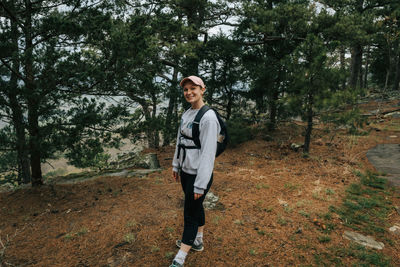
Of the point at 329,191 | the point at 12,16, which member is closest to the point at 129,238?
the point at 329,191

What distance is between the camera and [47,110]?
4301mm

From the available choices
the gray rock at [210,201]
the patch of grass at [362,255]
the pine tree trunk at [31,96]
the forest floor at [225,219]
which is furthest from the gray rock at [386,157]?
the pine tree trunk at [31,96]

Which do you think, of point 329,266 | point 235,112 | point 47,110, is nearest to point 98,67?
point 47,110

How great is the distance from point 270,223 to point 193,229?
5.51 ft

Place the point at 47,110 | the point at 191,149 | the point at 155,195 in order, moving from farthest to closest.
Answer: the point at 155,195 → the point at 47,110 → the point at 191,149

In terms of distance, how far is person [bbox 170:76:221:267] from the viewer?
87.9 inches

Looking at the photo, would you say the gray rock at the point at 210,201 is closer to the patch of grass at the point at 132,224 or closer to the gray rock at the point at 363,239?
the patch of grass at the point at 132,224

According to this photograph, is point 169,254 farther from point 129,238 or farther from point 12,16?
point 12,16

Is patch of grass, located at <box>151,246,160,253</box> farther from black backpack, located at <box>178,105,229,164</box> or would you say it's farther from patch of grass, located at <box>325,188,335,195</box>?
patch of grass, located at <box>325,188,335,195</box>

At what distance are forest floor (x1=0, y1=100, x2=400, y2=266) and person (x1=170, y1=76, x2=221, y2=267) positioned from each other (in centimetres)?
56

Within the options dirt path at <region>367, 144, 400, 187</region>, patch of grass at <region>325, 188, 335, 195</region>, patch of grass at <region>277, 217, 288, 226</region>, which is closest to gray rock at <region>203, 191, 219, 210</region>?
patch of grass at <region>277, 217, 288, 226</region>

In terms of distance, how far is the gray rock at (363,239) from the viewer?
2992 millimetres

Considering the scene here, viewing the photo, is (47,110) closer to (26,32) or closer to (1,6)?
(26,32)

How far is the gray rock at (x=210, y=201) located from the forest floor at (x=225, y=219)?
0.12 metres
